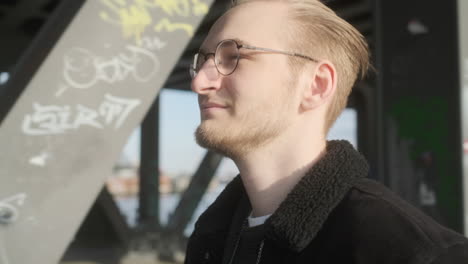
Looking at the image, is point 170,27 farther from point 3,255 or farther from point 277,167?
point 277,167

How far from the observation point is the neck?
1664 millimetres

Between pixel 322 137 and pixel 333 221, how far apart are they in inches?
16.1

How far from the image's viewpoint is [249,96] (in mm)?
1665

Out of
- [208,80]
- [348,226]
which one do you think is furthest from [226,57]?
[348,226]

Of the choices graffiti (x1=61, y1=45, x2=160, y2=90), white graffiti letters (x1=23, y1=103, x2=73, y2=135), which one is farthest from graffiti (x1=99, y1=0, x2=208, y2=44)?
white graffiti letters (x1=23, y1=103, x2=73, y2=135)

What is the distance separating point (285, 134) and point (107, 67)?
2.54 m

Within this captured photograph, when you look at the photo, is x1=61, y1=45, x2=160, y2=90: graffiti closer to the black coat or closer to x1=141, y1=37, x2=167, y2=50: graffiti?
x1=141, y1=37, x2=167, y2=50: graffiti

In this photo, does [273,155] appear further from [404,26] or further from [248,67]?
[404,26]

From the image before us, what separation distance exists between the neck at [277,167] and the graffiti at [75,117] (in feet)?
7.78

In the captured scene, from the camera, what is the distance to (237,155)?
1.73 meters

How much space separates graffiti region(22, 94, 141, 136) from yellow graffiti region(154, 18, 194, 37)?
2.14 ft

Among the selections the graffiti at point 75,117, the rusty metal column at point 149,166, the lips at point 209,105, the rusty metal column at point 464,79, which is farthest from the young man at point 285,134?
the rusty metal column at point 149,166

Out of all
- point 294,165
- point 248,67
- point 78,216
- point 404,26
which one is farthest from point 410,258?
point 404,26

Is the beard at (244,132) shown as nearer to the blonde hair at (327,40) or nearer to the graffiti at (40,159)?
the blonde hair at (327,40)
